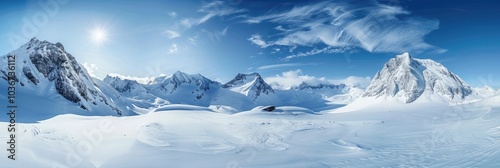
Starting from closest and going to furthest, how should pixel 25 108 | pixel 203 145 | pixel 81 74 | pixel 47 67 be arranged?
pixel 203 145 → pixel 25 108 → pixel 47 67 → pixel 81 74

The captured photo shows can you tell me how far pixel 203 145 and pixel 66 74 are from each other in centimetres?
8044

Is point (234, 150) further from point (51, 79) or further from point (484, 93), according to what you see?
point (484, 93)

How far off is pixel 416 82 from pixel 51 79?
123606mm

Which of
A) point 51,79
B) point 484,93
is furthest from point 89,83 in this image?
point 484,93

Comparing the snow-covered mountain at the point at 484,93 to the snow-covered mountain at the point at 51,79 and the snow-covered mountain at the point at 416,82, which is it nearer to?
the snow-covered mountain at the point at 416,82

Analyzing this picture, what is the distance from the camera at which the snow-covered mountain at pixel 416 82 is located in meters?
108

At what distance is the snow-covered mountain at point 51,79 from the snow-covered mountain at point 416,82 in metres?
106

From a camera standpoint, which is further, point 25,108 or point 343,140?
point 25,108

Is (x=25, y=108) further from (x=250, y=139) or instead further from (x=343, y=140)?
(x=343, y=140)

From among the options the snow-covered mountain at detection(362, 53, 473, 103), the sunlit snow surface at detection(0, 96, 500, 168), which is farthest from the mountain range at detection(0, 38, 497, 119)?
the sunlit snow surface at detection(0, 96, 500, 168)

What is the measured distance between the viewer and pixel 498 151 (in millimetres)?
15172

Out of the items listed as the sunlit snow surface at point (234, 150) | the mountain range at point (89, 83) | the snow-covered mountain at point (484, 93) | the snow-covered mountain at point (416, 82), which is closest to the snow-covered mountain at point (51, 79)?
the mountain range at point (89, 83)

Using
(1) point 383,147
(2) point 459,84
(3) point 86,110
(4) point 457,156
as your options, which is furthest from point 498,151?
(2) point 459,84

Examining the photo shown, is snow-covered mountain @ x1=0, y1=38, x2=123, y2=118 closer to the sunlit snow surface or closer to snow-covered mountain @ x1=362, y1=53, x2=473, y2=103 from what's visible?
the sunlit snow surface
